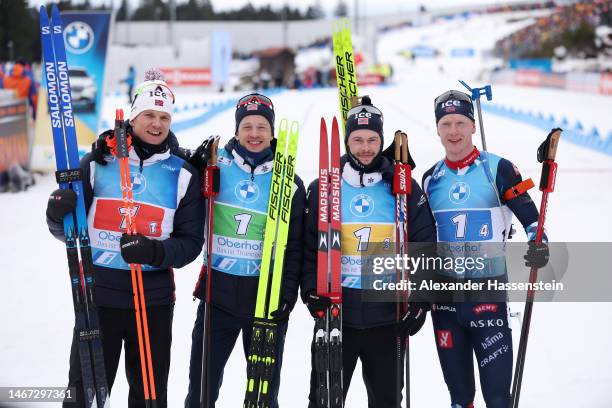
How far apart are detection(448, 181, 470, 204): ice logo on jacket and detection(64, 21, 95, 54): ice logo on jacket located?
9513mm

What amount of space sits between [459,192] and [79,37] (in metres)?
9.58

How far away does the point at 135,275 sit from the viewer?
2.94 metres

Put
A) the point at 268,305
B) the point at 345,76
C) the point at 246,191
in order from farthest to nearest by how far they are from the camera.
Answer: the point at 345,76, the point at 246,191, the point at 268,305

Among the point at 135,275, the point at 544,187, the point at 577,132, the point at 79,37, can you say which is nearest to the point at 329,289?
the point at 135,275

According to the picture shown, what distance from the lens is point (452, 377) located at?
10.4 ft

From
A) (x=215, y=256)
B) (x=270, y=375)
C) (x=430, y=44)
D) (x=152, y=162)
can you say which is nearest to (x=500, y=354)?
(x=270, y=375)

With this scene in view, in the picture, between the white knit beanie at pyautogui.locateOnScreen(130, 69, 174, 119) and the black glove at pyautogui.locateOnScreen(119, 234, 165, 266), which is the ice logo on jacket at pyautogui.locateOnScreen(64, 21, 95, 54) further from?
the black glove at pyautogui.locateOnScreen(119, 234, 165, 266)

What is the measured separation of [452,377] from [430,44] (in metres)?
77.2

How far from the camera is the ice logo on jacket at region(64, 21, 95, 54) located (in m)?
11.1

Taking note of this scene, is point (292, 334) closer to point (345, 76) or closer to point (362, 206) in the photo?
point (345, 76)

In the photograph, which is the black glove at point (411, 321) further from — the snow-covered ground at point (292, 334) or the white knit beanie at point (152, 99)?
the white knit beanie at point (152, 99)

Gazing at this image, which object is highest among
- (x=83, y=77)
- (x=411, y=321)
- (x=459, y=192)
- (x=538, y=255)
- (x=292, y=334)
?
(x=83, y=77)

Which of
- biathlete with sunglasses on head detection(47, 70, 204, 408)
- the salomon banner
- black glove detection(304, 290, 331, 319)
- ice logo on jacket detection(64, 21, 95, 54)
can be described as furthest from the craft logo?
ice logo on jacket detection(64, 21, 95, 54)

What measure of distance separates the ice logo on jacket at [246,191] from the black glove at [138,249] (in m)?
0.50
